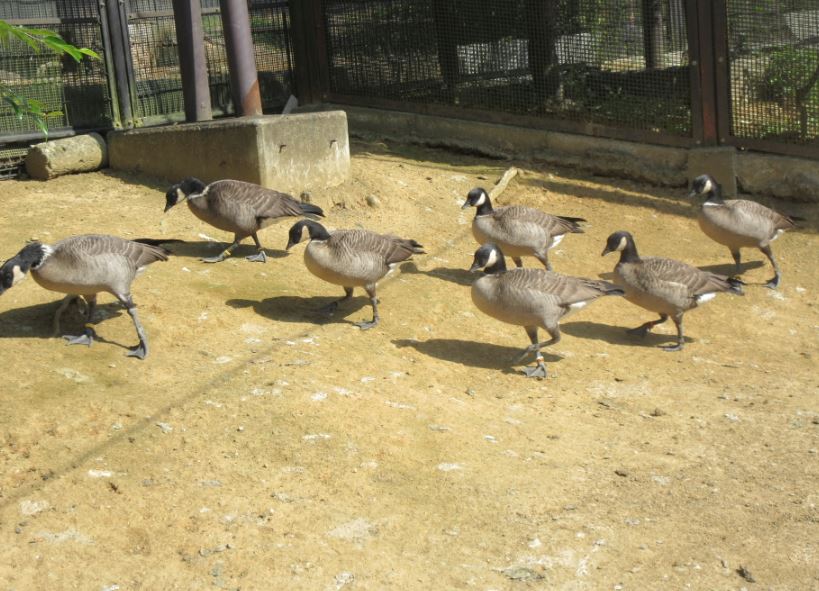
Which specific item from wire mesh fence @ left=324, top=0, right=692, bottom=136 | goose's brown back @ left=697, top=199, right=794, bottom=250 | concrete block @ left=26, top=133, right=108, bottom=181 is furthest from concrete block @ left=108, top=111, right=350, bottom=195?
goose's brown back @ left=697, top=199, right=794, bottom=250

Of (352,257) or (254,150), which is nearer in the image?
(352,257)

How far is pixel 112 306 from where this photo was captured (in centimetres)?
809

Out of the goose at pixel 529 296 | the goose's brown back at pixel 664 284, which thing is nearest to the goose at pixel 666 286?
the goose's brown back at pixel 664 284

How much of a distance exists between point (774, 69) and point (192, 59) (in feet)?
21.2

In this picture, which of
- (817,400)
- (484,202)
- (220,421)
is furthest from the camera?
(484,202)

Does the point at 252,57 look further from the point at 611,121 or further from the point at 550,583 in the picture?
the point at 550,583

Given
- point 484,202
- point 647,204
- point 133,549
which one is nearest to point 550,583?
point 133,549

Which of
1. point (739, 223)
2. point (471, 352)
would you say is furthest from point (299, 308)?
point (739, 223)

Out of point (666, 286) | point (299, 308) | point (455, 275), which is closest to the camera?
point (666, 286)

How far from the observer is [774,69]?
37.0 feet

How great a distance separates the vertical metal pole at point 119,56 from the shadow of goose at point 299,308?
4742mm

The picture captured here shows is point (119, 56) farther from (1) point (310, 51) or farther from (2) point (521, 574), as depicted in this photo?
(2) point (521, 574)

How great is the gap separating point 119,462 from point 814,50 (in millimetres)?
8707

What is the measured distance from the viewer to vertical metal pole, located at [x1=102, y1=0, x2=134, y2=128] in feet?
39.2
